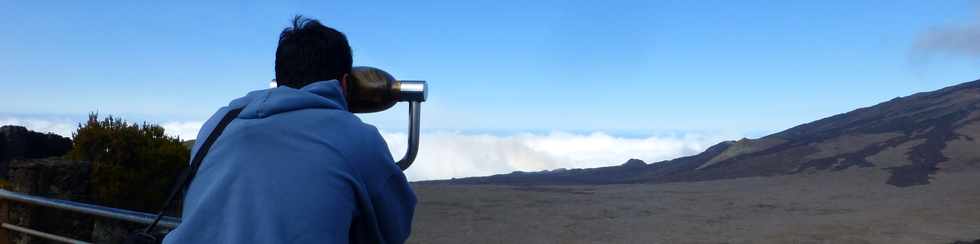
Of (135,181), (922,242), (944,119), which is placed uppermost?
(944,119)

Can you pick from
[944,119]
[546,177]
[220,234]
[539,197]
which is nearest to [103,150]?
[220,234]

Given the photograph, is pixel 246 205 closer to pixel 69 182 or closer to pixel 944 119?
pixel 69 182

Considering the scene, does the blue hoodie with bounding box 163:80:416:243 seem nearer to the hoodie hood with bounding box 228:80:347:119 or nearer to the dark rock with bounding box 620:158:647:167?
the hoodie hood with bounding box 228:80:347:119

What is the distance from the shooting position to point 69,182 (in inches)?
239

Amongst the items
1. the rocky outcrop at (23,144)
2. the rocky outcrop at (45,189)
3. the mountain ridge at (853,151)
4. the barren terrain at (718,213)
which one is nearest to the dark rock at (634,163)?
the mountain ridge at (853,151)

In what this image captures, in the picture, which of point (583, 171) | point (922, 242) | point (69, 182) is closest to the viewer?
point (69, 182)

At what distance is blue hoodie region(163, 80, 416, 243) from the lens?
1.46 metres

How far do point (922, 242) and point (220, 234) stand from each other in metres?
16.0

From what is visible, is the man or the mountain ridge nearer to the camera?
the man

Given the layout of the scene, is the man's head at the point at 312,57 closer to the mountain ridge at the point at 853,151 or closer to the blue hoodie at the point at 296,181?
the blue hoodie at the point at 296,181

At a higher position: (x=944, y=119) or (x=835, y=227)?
(x=944, y=119)

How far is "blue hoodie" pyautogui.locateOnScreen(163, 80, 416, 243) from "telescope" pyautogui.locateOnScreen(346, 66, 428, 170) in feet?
0.30

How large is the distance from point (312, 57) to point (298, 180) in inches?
11.8

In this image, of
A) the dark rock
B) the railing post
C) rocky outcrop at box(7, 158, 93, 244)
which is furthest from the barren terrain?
the dark rock
